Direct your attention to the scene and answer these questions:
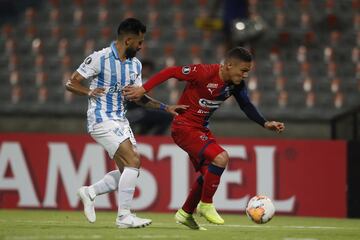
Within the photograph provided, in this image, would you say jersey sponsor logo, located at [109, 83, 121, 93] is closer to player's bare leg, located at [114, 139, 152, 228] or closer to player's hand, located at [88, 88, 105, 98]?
player's hand, located at [88, 88, 105, 98]

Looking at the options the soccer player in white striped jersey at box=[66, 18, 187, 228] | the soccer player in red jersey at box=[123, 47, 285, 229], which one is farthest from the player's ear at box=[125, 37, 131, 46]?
the soccer player in red jersey at box=[123, 47, 285, 229]

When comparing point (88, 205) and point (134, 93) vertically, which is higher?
point (134, 93)

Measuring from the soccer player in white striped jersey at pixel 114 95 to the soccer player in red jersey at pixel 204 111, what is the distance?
0.63 feet

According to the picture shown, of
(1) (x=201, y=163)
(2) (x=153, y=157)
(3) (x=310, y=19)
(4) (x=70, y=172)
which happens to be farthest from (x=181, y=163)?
(3) (x=310, y=19)

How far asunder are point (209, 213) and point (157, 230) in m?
0.49

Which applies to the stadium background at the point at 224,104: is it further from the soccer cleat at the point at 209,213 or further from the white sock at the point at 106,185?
the soccer cleat at the point at 209,213

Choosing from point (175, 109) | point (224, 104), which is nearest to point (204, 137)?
point (175, 109)

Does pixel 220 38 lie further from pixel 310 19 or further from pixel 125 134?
pixel 125 134

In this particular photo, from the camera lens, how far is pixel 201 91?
26.2ft

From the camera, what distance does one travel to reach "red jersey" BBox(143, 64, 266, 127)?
7891 mm

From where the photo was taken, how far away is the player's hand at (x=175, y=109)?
7781 millimetres

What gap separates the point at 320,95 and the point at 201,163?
8.36 metres

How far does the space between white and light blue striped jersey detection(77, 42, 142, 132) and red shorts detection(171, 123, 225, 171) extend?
1.98 feet

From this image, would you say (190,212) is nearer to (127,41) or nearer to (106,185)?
(106,185)
